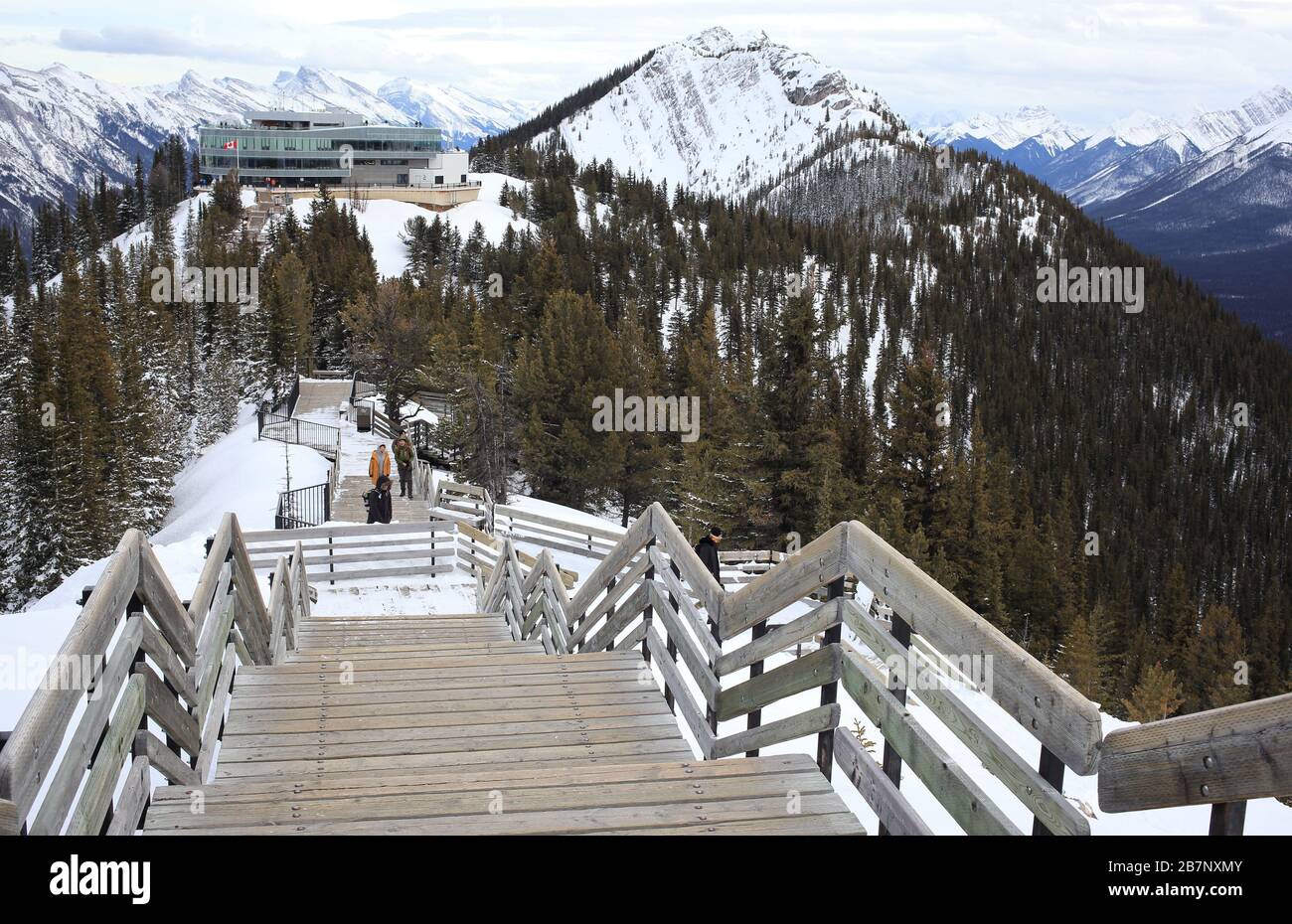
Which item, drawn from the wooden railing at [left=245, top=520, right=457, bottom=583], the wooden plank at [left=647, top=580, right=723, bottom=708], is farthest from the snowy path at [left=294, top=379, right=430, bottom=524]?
the wooden plank at [left=647, top=580, right=723, bottom=708]

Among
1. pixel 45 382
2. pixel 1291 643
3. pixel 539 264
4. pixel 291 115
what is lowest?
pixel 1291 643

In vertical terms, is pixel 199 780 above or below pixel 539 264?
below

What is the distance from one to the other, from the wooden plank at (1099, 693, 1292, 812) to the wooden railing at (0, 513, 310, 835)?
2.64 metres

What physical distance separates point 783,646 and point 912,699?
11430 mm

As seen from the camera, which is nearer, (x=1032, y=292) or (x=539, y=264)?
(x=539, y=264)

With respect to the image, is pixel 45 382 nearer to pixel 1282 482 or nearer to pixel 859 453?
pixel 859 453

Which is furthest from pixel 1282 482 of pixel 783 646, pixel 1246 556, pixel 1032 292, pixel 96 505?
pixel 783 646

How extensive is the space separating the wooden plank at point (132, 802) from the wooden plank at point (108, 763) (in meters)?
0.07

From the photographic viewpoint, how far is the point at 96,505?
141 feet

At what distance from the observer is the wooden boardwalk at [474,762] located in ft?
11.9

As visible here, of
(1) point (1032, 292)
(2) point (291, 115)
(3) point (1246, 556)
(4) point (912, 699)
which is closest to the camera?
(4) point (912, 699)

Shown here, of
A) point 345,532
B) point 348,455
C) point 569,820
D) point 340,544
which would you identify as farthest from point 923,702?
point 348,455

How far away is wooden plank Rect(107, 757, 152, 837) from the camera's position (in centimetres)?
358

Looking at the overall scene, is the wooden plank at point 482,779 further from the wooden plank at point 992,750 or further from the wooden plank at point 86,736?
the wooden plank at point 992,750
